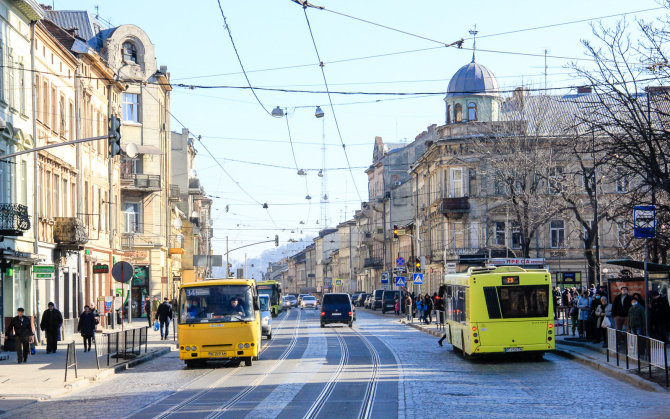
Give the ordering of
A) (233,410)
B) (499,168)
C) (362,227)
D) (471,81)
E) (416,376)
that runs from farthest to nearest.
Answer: (362,227), (471,81), (499,168), (416,376), (233,410)

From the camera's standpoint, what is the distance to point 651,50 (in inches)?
818

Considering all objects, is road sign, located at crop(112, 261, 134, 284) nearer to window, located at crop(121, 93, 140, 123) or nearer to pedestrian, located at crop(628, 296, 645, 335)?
pedestrian, located at crop(628, 296, 645, 335)

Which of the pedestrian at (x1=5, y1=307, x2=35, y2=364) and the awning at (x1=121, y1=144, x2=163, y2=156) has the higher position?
the awning at (x1=121, y1=144, x2=163, y2=156)

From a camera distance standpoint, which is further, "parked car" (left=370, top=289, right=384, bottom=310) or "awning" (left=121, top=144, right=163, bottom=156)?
"parked car" (left=370, top=289, right=384, bottom=310)

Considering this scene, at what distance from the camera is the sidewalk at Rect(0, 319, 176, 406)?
812 inches

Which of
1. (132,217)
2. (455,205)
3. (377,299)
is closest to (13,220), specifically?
(132,217)

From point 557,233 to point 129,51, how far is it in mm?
32520

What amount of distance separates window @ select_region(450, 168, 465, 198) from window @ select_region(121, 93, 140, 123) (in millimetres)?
24284

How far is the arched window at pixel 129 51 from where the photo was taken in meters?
64.4

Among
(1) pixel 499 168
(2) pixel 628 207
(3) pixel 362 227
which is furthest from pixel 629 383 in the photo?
(3) pixel 362 227

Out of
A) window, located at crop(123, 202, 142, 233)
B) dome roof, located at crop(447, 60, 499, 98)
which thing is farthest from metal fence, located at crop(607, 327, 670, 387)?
dome roof, located at crop(447, 60, 499, 98)

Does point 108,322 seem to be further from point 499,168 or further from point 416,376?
point 416,376

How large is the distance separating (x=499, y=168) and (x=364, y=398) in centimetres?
3303

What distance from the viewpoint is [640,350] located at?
20828 mm
